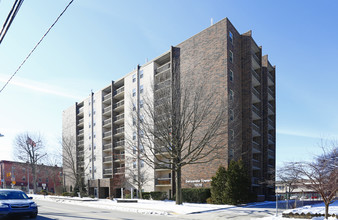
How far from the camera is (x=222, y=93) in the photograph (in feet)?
95.1

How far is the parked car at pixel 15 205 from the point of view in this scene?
12266 mm

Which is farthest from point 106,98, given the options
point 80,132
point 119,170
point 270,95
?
point 270,95

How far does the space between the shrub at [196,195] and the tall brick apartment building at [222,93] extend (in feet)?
5.96

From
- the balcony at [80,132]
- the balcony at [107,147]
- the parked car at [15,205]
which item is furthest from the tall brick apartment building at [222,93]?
the parked car at [15,205]

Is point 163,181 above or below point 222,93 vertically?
below

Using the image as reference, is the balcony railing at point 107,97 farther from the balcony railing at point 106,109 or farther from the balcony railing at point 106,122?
the balcony railing at point 106,122

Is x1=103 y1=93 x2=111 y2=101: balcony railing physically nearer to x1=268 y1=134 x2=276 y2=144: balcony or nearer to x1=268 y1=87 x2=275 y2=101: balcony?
x1=268 y1=87 x2=275 y2=101: balcony

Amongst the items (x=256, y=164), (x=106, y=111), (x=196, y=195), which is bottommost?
(x=196, y=195)

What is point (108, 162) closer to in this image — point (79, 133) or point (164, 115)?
point (79, 133)

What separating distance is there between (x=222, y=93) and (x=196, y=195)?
10669 mm

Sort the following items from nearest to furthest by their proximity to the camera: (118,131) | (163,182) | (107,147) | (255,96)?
(255,96) → (163,182) → (118,131) → (107,147)

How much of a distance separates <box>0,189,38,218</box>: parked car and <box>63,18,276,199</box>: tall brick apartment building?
12.2 meters

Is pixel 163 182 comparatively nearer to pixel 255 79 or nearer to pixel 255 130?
pixel 255 130

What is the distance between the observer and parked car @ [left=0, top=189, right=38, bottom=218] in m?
12.3
